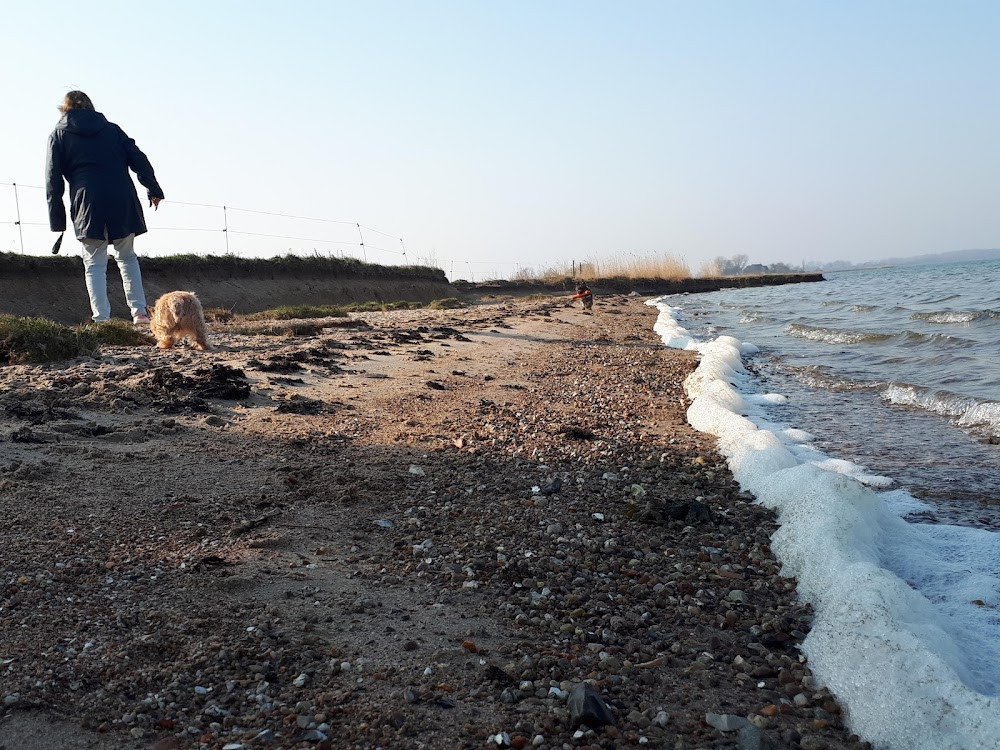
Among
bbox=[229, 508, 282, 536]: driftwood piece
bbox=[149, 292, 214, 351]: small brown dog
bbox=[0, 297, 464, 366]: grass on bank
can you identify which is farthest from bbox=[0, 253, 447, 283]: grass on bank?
bbox=[229, 508, 282, 536]: driftwood piece

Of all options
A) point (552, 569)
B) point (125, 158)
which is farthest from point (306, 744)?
point (125, 158)

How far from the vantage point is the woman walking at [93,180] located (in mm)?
8406

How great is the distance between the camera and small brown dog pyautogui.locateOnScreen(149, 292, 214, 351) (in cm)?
763

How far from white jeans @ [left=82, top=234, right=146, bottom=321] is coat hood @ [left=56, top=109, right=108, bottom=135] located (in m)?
1.20

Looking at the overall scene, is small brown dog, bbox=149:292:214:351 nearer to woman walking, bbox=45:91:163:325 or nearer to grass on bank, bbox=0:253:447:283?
woman walking, bbox=45:91:163:325

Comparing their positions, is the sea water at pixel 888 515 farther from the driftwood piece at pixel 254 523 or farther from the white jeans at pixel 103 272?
the white jeans at pixel 103 272

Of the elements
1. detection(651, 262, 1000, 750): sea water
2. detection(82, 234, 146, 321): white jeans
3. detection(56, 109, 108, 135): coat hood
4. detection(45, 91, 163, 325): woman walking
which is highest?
detection(56, 109, 108, 135): coat hood

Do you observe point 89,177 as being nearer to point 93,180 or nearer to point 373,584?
point 93,180

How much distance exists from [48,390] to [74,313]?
33.3 feet

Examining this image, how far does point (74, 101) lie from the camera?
841 centimetres

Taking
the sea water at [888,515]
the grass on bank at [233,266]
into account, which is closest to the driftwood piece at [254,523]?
the sea water at [888,515]

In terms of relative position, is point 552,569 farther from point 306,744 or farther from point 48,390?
point 48,390

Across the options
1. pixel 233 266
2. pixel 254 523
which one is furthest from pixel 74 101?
pixel 233 266

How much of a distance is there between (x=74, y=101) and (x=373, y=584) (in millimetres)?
8047
